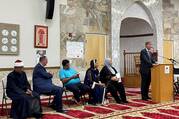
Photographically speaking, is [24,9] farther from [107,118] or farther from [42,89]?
A: [107,118]

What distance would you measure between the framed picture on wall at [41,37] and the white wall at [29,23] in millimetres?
105

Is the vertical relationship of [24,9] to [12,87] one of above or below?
above

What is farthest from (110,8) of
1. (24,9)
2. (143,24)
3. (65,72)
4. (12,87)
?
(12,87)

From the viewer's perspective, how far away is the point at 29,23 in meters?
7.82

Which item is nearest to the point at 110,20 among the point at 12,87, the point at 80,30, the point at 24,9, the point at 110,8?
the point at 110,8

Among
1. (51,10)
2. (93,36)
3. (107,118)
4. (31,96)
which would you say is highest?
(51,10)

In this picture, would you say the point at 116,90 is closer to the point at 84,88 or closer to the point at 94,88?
the point at 94,88

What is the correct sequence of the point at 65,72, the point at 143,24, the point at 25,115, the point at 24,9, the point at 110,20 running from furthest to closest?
1. the point at 143,24
2. the point at 110,20
3. the point at 24,9
4. the point at 65,72
5. the point at 25,115

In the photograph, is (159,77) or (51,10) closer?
(159,77)

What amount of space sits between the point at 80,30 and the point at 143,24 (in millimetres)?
3576

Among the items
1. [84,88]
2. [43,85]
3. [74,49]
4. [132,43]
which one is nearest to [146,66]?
[84,88]

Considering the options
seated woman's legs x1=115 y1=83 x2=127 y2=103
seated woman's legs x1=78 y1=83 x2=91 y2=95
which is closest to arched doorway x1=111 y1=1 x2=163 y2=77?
seated woman's legs x1=115 y1=83 x2=127 y2=103

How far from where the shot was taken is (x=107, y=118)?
5438 mm

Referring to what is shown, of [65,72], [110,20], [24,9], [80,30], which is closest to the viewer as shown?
[65,72]
